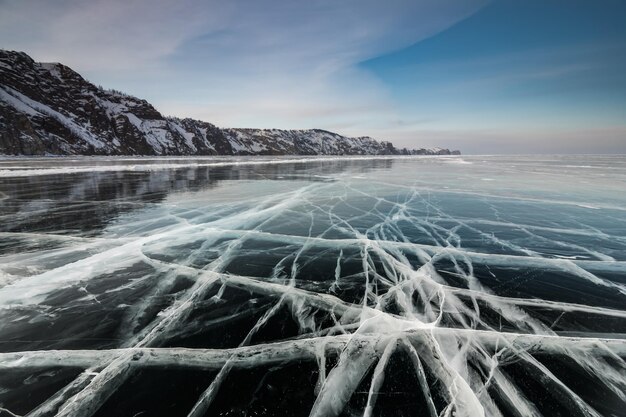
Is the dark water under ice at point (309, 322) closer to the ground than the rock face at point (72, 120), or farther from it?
closer to the ground

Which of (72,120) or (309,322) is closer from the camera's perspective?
(309,322)

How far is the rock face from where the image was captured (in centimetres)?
8581

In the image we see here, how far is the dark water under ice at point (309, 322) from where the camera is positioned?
2.37 metres

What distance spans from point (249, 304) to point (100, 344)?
1.54 m

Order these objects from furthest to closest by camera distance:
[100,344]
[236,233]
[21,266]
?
[236,233] < [21,266] < [100,344]

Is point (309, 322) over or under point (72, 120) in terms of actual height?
under

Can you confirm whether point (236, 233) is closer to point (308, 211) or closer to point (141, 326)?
point (308, 211)

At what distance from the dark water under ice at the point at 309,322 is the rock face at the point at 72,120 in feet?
351

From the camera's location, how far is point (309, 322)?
337cm

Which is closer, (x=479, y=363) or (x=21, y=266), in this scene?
(x=479, y=363)

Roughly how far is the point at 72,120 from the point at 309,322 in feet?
495

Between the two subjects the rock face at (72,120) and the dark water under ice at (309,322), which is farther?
the rock face at (72,120)

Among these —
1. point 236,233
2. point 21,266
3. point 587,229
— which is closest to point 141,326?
point 21,266

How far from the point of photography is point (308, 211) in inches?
379
